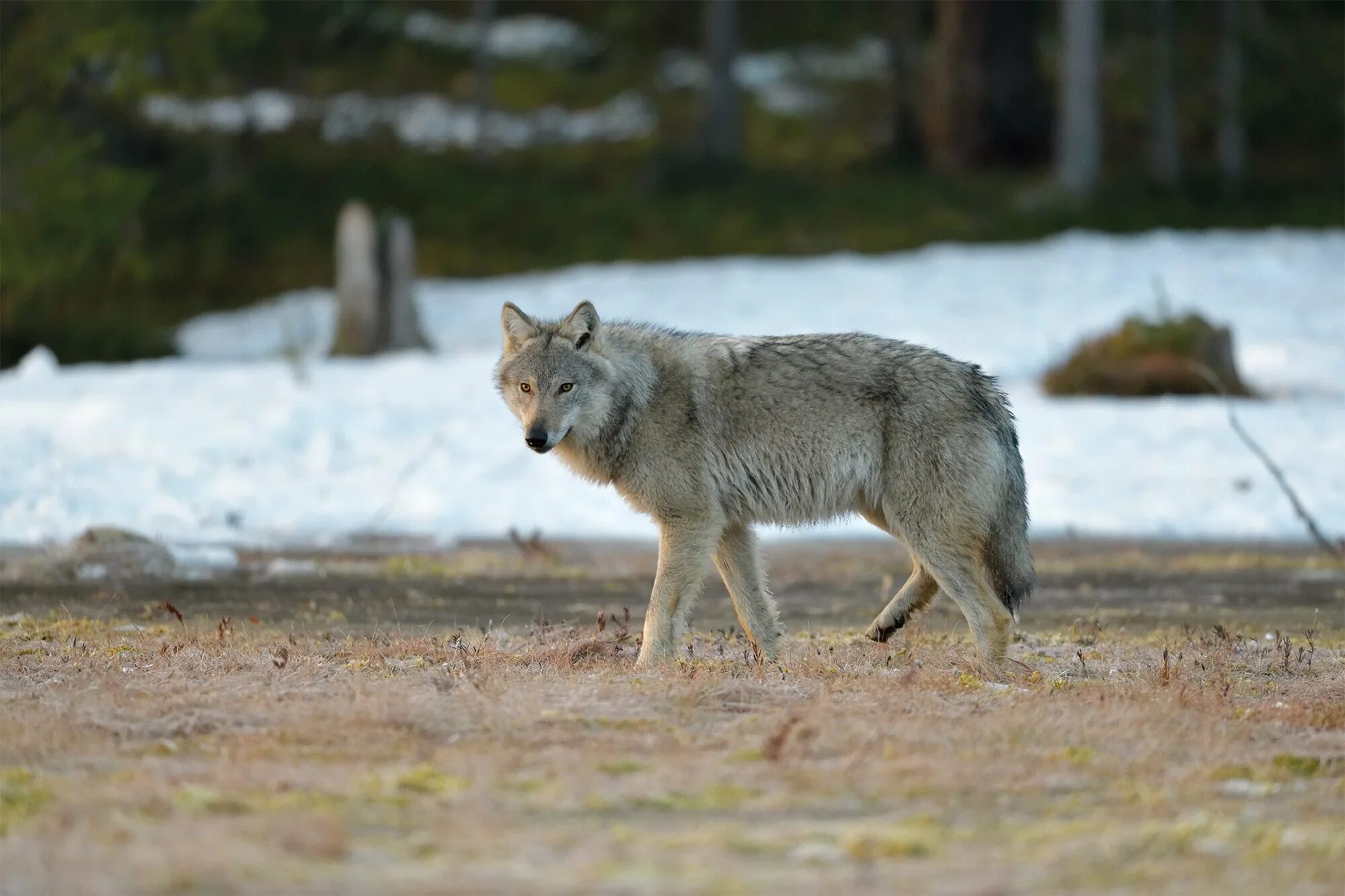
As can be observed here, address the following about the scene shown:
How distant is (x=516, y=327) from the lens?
913cm

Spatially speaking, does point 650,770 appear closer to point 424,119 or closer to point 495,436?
point 495,436

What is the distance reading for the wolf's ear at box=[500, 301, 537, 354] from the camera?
9078 millimetres

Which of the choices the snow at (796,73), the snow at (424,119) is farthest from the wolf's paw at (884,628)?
the snow at (796,73)

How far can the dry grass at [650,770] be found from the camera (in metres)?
4.70

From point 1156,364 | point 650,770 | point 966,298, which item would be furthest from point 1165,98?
point 650,770

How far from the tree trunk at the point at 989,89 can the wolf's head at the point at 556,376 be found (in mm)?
25981

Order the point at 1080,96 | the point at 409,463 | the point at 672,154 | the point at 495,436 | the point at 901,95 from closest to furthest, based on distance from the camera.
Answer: the point at 409,463, the point at 495,436, the point at 1080,96, the point at 672,154, the point at 901,95

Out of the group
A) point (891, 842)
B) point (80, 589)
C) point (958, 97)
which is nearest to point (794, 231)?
point (958, 97)

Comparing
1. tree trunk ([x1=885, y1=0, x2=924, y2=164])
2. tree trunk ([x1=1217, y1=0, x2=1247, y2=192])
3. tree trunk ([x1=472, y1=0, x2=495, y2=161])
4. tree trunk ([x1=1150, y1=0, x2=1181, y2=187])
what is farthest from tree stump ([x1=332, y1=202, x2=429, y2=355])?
tree trunk ([x1=1217, y1=0, x2=1247, y2=192])

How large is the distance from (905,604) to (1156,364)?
34.6 feet

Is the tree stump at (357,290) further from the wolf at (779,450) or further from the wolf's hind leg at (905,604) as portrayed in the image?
the wolf's hind leg at (905,604)

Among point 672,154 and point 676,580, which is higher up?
point 672,154

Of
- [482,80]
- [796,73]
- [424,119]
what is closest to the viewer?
[482,80]

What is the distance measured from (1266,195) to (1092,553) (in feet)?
67.8
